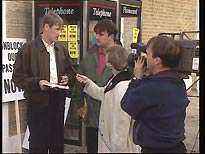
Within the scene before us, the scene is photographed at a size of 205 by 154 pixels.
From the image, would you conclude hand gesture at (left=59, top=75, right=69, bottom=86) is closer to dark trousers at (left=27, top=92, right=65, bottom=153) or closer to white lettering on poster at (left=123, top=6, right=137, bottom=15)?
dark trousers at (left=27, top=92, right=65, bottom=153)

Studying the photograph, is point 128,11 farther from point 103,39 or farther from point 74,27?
point 103,39

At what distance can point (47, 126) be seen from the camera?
7.36 feet

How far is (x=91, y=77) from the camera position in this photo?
2.02 meters

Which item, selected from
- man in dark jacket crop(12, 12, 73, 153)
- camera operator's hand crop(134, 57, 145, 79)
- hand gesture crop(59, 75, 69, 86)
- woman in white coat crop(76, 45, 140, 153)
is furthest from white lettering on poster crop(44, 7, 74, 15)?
camera operator's hand crop(134, 57, 145, 79)

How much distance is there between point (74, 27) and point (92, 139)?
722mm

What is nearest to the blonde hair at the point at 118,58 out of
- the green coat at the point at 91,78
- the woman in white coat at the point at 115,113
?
the woman in white coat at the point at 115,113

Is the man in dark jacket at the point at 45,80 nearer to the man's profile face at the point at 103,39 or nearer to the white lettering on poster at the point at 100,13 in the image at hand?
the man's profile face at the point at 103,39

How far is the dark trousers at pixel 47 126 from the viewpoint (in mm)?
2199

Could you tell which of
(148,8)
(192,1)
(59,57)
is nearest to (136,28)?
(148,8)

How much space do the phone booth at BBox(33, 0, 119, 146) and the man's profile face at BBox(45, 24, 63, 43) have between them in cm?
11

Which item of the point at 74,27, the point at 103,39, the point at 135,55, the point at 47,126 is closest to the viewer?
the point at 135,55

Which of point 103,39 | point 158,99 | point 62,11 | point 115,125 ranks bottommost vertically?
point 115,125

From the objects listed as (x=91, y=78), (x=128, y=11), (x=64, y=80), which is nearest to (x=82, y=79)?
(x=91, y=78)

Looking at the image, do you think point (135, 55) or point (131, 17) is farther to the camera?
point (131, 17)
